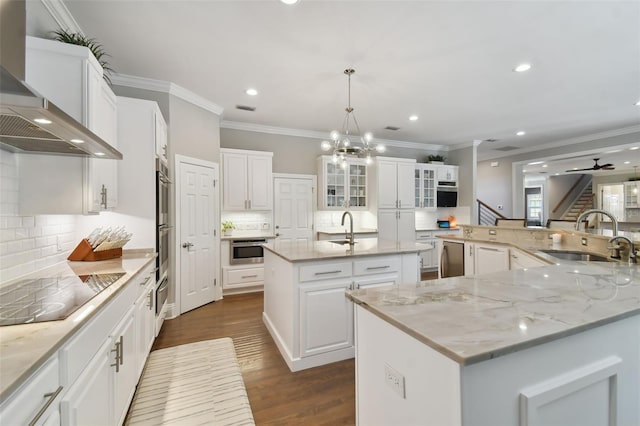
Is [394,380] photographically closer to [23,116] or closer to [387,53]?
[23,116]

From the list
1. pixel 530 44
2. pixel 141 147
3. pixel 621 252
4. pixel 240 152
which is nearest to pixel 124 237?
pixel 141 147

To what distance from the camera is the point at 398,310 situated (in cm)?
106

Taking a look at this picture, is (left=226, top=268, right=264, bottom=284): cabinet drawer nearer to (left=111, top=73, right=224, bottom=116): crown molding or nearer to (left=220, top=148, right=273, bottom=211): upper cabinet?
(left=220, top=148, right=273, bottom=211): upper cabinet

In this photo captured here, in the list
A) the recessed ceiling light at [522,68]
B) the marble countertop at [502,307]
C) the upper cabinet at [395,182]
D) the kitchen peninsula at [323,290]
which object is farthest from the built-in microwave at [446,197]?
the marble countertop at [502,307]

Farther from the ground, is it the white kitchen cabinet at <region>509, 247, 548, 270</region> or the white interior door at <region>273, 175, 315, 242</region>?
the white interior door at <region>273, 175, 315, 242</region>

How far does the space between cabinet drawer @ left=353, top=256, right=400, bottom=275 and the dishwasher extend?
6.51 ft

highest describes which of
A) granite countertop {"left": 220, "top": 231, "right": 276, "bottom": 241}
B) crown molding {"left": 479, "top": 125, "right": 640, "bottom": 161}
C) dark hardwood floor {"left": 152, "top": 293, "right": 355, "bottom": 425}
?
crown molding {"left": 479, "top": 125, "right": 640, "bottom": 161}

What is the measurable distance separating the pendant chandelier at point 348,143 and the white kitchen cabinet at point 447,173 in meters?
1.83

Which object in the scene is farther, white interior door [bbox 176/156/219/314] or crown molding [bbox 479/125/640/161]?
crown molding [bbox 479/125/640/161]

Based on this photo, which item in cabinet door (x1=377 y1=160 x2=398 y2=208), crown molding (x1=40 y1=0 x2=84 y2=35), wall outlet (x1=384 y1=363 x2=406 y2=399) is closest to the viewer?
wall outlet (x1=384 y1=363 x2=406 y2=399)

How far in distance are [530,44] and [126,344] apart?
162 inches

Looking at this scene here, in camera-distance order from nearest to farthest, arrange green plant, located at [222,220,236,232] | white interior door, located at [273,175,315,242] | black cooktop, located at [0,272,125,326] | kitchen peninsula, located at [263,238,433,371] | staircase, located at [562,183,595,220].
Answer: black cooktop, located at [0,272,125,326], kitchen peninsula, located at [263,238,433,371], green plant, located at [222,220,236,232], white interior door, located at [273,175,315,242], staircase, located at [562,183,595,220]

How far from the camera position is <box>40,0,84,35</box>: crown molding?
2074mm

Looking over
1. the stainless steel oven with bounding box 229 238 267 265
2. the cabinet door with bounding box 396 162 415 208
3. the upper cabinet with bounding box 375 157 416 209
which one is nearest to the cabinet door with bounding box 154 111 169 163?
the stainless steel oven with bounding box 229 238 267 265
